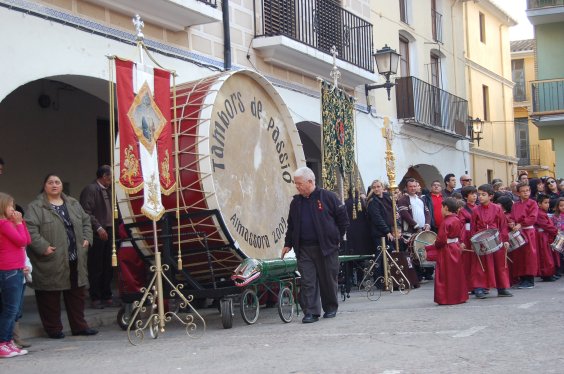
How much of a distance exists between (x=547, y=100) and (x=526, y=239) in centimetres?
1464

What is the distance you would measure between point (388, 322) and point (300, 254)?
1411 millimetres

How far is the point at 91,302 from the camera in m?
11.8

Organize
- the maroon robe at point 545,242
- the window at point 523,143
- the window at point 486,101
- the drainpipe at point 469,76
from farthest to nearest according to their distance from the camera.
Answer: the window at point 523,143
the window at point 486,101
the drainpipe at point 469,76
the maroon robe at point 545,242

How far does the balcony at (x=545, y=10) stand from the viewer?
88.1ft

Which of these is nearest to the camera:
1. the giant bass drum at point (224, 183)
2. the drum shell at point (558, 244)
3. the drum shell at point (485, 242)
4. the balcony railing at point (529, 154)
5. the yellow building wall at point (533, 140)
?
the giant bass drum at point (224, 183)

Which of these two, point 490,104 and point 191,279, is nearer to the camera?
point 191,279

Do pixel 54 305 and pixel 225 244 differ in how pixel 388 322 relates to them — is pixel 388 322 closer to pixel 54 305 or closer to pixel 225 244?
pixel 225 244

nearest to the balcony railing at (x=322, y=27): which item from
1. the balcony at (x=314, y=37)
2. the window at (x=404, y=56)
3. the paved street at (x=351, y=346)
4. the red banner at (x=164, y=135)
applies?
the balcony at (x=314, y=37)

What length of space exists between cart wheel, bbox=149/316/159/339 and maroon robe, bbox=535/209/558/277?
26.3ft

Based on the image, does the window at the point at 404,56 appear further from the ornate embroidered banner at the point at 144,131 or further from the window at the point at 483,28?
the ornate embroidered banner at the point at 144,131

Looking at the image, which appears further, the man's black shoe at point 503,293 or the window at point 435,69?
the window at point 435,69

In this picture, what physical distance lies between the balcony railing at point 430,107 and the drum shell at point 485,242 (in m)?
10.1

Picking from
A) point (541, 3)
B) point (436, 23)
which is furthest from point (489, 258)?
point (541, 3)

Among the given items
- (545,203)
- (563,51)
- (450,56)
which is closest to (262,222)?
(545,203)
